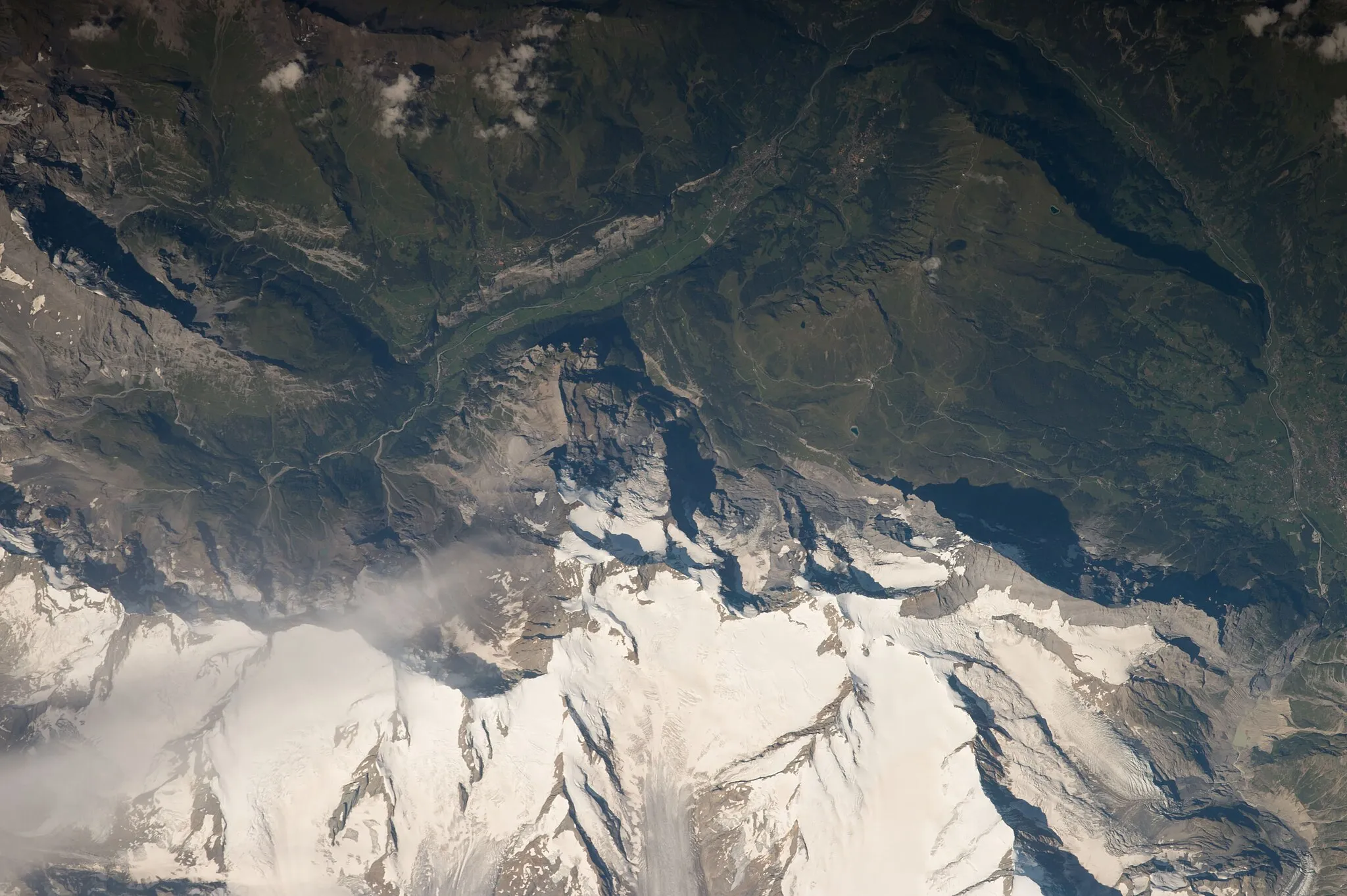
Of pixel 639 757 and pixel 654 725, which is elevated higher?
pixel 654 725

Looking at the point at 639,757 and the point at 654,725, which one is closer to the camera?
the point at 654,725

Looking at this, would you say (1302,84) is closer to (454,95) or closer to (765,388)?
(765,388)

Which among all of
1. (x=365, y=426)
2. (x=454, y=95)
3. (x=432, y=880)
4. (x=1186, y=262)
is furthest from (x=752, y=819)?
(x=454, y=95)
